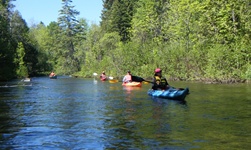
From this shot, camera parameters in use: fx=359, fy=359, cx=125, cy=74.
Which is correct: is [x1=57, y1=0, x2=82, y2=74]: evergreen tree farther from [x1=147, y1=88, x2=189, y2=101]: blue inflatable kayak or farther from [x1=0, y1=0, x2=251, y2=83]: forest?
[x1=147, y1=88, x2=189, y2=101]: blue inflatable kayak

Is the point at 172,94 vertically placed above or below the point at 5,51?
below

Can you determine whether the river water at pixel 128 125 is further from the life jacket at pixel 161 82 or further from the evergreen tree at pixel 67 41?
the evergreen tree at pixel 67 41

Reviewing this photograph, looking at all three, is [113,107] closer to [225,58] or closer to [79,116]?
[79,116]

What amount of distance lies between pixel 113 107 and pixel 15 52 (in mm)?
45073

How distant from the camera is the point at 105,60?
217ft

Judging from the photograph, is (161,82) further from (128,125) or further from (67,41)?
(67,41)

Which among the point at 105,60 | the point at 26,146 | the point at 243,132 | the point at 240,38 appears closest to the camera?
the point at 26,146

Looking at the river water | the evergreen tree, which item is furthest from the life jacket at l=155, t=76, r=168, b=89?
the evergreen tree

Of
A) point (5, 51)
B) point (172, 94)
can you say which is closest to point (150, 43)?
point (5, 51)

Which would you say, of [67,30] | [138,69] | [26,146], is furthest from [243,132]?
[67,30]

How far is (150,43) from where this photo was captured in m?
59.1

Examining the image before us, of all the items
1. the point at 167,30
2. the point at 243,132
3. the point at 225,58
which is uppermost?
the point at 167,30

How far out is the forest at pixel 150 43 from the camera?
41.8 metres

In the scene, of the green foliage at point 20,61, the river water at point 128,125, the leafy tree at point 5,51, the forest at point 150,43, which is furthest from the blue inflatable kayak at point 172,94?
the green foliage at point 20,61
